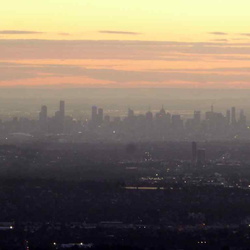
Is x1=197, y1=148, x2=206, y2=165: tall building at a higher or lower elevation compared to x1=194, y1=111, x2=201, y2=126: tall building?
lower

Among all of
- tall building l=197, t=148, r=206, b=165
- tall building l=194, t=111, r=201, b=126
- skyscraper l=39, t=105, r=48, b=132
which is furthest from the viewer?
tall building l=194, t=111, r=201, b=126

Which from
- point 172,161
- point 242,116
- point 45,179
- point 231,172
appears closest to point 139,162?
point 172,161

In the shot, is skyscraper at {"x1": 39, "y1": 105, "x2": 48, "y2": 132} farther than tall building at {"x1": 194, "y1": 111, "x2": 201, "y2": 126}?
No

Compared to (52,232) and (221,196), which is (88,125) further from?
(52,232)

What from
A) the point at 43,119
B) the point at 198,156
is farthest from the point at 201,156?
the point at 43,119

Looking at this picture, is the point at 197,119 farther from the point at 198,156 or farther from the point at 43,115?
the point at 198,156

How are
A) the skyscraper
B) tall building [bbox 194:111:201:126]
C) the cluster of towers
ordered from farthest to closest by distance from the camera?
tall building [bbox 194:111:201:126], the skyscraper, the cluster of towers

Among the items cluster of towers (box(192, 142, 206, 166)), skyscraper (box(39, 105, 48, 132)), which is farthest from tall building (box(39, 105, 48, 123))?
cluster of towers (box(192, 142, 206, 166))

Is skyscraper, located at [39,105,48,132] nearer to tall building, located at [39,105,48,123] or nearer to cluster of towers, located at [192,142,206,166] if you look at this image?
tall building, located at [39,105,48,123]

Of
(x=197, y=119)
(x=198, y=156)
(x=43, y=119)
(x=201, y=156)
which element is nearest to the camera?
(x=198, y=156)

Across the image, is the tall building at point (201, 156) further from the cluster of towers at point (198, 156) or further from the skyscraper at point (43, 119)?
the skyscraper at point (43, 119)

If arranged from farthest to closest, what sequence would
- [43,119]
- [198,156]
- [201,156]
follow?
A: [43,119] → [201,156] → [198,156]
